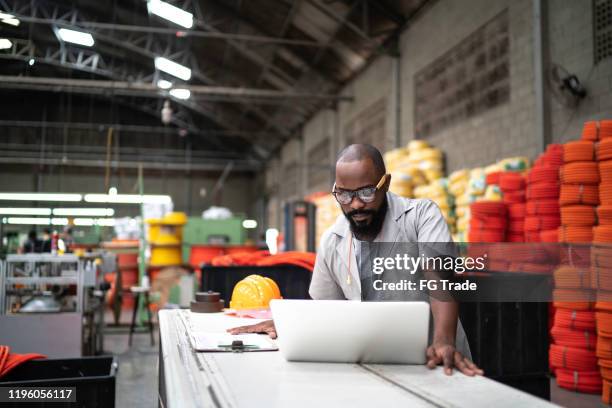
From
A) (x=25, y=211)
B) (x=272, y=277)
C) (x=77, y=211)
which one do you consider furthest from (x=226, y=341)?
(x=77, y=211)

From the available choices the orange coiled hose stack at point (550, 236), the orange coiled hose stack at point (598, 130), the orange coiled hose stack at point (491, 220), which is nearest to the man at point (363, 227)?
the orange coiled hose stack at point (598, 130)

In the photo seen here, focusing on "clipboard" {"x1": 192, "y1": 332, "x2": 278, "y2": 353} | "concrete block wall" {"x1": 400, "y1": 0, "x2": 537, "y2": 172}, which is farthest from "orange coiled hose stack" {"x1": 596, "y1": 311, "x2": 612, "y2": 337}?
"clipboard" {"x1": 192, "y1": 332, "x2": 278, "y2": 353}

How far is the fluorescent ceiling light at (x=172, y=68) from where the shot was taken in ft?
52.1

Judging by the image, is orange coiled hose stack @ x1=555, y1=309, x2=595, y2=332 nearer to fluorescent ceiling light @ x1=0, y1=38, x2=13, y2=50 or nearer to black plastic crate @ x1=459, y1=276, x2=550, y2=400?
black plastic crate @ x1=459, y1=276, x2=550, y2=400

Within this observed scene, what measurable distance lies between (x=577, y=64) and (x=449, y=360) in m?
5.92

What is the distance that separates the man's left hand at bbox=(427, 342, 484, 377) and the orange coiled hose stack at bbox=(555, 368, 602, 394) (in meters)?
4.22

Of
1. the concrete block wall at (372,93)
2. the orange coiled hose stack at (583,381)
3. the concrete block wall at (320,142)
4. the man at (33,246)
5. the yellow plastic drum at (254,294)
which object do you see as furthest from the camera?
the concrete block wall at (320,142)

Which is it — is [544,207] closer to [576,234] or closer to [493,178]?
[576,234]

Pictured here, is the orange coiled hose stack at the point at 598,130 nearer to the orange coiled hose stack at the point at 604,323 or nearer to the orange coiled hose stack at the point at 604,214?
the orange coiled hose stack at the point at 604,214

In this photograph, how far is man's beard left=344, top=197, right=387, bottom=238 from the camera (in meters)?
2.13

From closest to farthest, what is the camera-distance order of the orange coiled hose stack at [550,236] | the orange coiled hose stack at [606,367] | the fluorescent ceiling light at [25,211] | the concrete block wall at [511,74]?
the orange coiled hose stack at [606,367], the orange coiled hose stack at [550,236], the fluorescent ceiling light at [25,211], the concrete block wall at [511,74]

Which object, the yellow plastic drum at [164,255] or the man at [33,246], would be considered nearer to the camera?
the man at [33,246]

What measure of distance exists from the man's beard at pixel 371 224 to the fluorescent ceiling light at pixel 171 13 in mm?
11488

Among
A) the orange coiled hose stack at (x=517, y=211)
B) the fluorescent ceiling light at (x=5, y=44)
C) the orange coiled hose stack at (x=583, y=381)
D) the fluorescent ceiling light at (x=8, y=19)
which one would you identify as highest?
the fluorescent ceiling light at (x=8, y=19)
